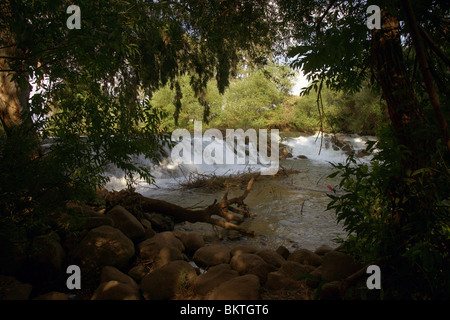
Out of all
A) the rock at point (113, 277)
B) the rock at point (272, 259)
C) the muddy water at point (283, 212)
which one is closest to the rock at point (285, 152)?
the muddy water at point (283, 212)

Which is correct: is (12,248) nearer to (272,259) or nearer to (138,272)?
(138,272)

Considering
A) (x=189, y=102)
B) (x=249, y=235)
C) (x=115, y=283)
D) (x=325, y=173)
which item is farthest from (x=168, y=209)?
(x=189, y=102)

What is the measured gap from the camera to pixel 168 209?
580 centimetres

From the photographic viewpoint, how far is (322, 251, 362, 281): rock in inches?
105

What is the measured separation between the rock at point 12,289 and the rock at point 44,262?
0.41m

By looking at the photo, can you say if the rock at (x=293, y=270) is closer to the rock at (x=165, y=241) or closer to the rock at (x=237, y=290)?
the rock at (x=237, y=290)

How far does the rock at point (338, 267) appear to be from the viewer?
105 inches

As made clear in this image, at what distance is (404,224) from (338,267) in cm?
82

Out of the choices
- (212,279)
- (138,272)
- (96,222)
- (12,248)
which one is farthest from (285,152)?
(12,248)

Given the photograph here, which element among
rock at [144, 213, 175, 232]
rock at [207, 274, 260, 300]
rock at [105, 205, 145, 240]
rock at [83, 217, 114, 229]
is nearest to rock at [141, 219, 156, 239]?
rock at [105, 205, 145, 240]

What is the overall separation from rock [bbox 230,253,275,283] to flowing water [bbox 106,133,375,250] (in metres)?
0.86

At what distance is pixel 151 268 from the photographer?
143 inches
